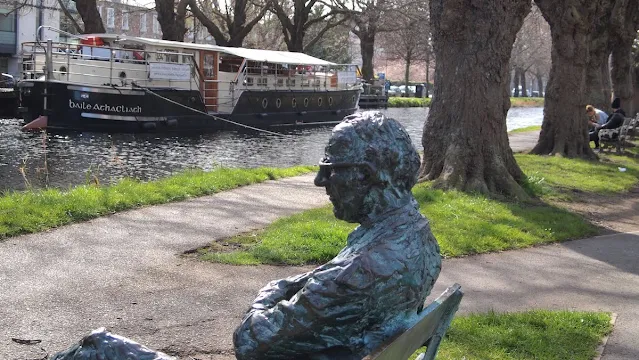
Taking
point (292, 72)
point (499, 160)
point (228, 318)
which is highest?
point (292, 72)

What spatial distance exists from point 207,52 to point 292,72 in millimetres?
5831

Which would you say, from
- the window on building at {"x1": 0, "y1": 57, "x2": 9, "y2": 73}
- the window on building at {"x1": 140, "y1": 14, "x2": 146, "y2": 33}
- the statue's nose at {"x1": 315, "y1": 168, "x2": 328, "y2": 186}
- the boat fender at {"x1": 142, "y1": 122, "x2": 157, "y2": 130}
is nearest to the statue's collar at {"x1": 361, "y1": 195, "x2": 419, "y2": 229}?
the statue's nose at {"x1": 315, "y1": 168, "x2": 328, "y2": 186}

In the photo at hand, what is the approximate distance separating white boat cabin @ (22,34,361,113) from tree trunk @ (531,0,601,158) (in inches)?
576

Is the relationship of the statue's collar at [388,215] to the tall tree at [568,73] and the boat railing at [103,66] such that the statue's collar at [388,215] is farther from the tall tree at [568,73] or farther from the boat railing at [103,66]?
the boat railing at [103,66]

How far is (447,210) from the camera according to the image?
994 cm

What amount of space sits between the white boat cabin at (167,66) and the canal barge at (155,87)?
4 cm

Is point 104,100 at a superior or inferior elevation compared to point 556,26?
inferior

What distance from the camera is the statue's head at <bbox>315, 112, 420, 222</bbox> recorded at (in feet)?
8.36

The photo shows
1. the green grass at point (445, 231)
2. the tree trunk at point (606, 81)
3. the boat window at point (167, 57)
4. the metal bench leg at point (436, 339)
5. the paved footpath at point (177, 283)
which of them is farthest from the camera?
the boat window at point (167, 57)

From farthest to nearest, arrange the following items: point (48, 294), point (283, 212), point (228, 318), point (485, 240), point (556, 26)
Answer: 1. point (556, 26)
2. point (283, 212)
3. point (485, 240)
4. point (48, 294)
5. point (228, 318)

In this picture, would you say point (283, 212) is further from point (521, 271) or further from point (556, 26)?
point (556, 26)

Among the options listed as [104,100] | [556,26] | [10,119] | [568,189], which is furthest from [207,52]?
[568,189]

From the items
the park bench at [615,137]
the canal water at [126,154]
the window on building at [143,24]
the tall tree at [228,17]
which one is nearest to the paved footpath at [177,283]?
the canal water at [126,154]

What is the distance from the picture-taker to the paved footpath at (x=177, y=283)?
5.39m
